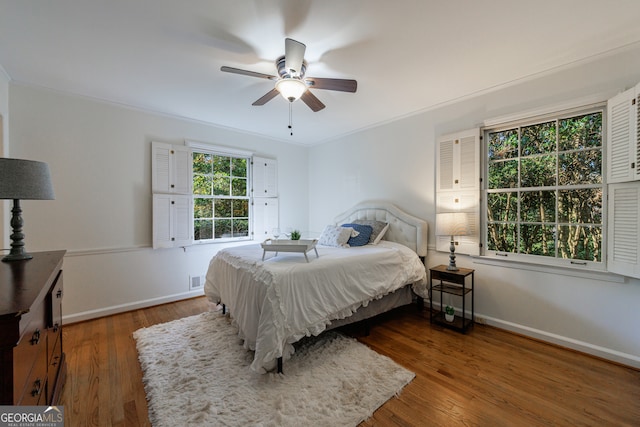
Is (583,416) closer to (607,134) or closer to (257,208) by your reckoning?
(607,134)

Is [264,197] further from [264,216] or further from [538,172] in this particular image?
[538,172]

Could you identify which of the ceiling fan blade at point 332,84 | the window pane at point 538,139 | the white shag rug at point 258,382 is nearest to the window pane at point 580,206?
the window pane at point 538,139

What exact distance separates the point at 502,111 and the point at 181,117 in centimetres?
408

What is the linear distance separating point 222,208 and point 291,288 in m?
2.65

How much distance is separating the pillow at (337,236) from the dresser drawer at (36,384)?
260cm

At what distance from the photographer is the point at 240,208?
4363mm

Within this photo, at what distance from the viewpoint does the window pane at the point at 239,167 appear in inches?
168

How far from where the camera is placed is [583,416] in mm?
1598

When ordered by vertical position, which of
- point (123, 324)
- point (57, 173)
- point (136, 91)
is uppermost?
point (136, 91)

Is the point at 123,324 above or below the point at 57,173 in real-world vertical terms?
below

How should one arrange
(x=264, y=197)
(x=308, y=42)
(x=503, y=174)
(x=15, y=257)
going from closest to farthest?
(x=15, y=257)
(x=308, y=42)
(x=503, y=174)
(x=264, y=197)

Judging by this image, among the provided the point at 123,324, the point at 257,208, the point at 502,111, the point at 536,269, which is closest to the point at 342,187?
the point at 257,208

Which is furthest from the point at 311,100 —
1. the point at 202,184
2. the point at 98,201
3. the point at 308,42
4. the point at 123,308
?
Answer: the point at 123,308

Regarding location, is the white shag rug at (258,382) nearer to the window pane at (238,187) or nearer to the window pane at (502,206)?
the window pane at (502,206)
